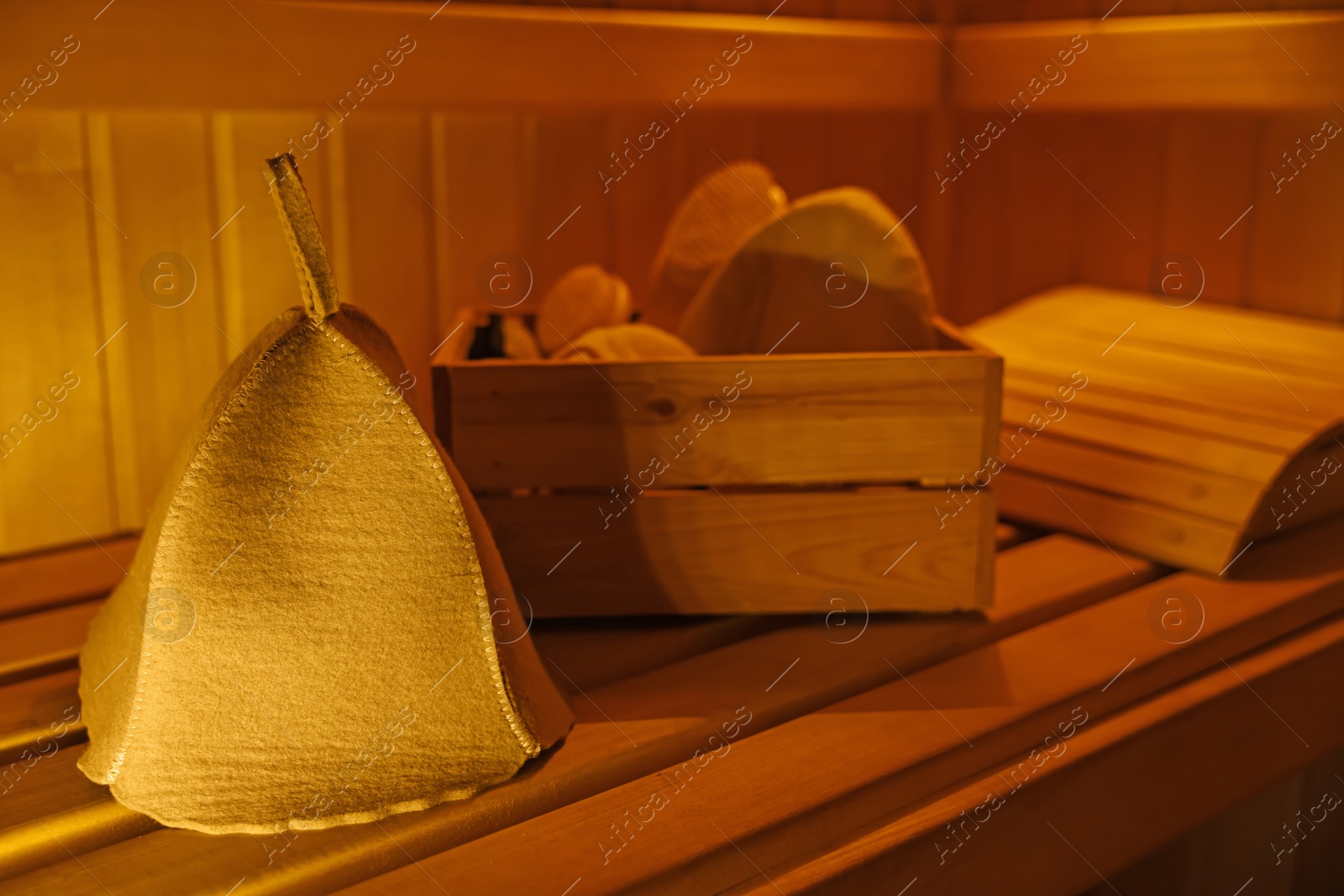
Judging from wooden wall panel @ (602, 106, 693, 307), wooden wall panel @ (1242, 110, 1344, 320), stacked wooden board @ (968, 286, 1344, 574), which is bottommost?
stacked wooden board @ (968, 286, 1344, 574)

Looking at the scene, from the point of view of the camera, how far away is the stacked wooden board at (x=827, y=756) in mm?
870

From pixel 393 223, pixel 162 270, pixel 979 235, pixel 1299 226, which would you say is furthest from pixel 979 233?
pixel 162 270

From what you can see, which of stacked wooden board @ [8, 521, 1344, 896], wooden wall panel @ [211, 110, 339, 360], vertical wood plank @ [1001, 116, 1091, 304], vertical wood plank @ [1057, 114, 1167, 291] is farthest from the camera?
vertical wood plank @ [1001, 116, 1091, 304]

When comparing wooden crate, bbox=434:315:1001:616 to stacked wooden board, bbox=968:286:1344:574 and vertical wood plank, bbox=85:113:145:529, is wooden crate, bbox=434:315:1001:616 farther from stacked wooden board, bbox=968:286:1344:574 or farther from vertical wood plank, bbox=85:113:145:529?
vertical wood plank, bbox=85:113:145:529

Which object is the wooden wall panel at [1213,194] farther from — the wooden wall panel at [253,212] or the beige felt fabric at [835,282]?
the wooden wall panel at [253,212]

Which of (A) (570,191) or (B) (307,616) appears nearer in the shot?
(B) (307,616)

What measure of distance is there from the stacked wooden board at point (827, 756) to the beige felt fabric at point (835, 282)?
0.31 m

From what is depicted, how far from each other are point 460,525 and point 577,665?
285 mm

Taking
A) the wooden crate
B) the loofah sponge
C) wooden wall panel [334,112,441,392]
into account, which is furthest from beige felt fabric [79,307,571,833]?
wooden wall panel [334,112,441,392]

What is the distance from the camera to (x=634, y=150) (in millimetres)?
1822

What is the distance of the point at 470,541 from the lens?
95 cm

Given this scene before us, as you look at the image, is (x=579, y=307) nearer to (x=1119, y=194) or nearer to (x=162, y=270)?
(x=162, y=270)

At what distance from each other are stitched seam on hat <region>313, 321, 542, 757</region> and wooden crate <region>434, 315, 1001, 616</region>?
0.24 meters

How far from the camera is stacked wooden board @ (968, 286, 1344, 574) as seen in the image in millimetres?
1438
